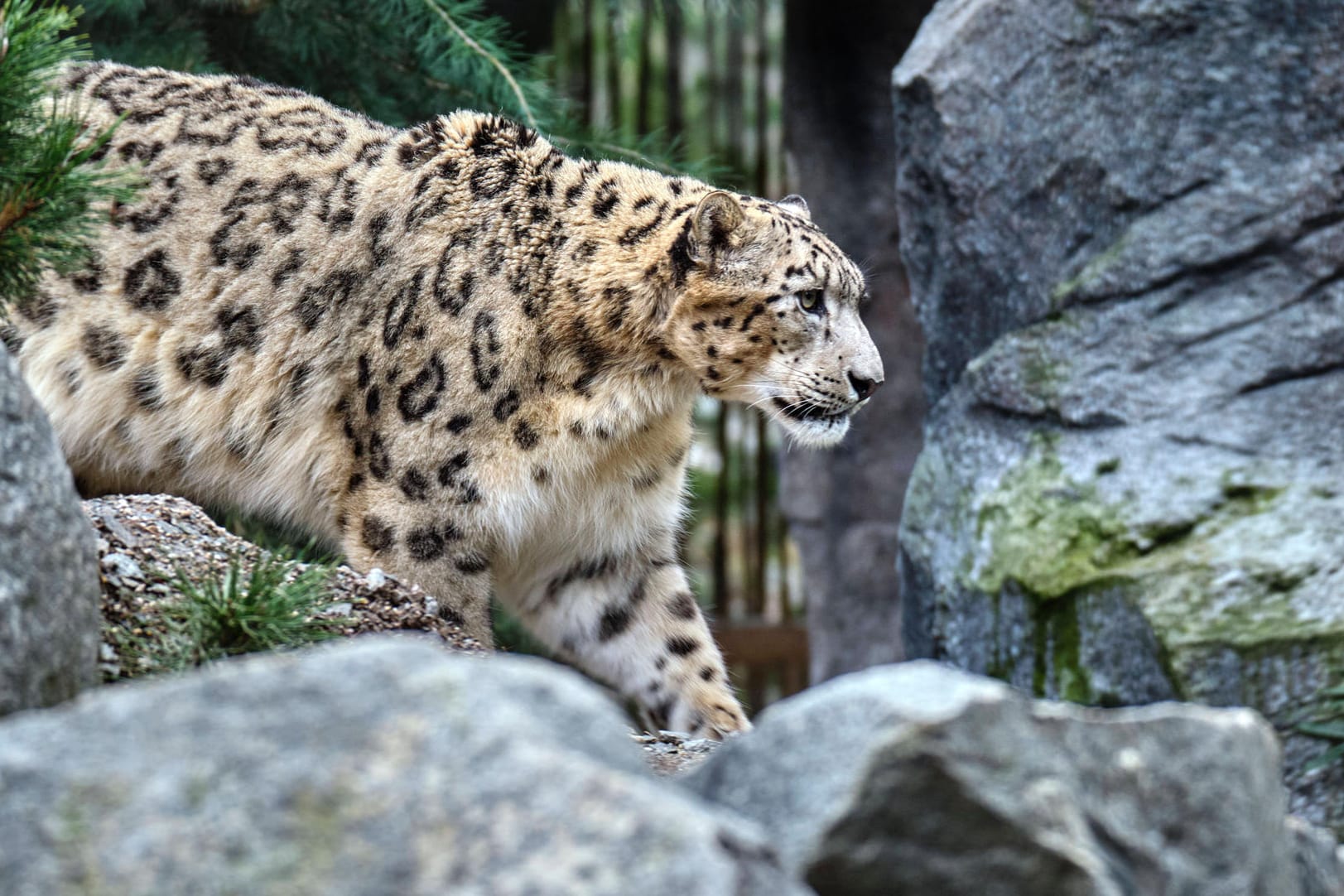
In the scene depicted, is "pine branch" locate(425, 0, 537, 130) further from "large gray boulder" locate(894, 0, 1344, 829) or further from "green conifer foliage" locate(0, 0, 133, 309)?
"green conifer foliage" locate(0, 0, 133, 309)

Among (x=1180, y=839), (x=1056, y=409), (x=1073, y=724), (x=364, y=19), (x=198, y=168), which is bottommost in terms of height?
(x=1180, y=839)

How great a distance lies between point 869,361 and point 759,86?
4.97 metres

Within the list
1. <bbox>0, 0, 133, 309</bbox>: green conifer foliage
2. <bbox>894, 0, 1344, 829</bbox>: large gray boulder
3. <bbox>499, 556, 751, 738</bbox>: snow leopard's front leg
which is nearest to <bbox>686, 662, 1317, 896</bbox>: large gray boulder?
<bbox>0, 0, 133, 309</bbox>: green conifer foliage

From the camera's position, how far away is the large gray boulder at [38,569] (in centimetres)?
216

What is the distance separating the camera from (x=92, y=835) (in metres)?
1.64

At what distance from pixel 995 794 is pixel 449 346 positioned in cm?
281

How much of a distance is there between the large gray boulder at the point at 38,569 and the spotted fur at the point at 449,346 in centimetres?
198

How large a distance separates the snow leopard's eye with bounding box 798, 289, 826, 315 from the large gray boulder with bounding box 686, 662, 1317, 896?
2.45 meters

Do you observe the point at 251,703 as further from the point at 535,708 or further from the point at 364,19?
the point at 364,19

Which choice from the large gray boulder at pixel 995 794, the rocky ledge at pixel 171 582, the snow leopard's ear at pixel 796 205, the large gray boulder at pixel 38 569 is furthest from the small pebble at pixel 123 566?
the snow leopard's ear at pixel 796 205

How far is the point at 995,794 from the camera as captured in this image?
185 cm

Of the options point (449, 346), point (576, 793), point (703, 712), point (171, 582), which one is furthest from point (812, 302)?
point (576, 793)

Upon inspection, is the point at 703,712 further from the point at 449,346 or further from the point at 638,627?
the point at 449,346

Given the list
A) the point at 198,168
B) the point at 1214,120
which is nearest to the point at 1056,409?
the point at 1214,120
